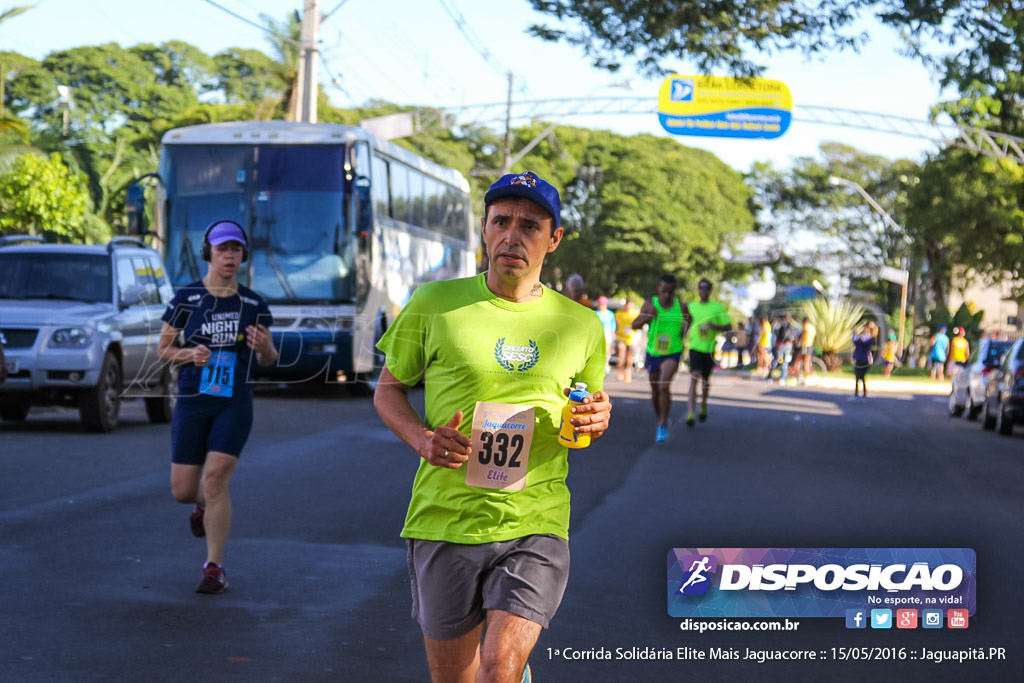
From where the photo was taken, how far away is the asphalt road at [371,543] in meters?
5.77

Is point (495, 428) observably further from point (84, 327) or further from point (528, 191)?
point (84, 327)

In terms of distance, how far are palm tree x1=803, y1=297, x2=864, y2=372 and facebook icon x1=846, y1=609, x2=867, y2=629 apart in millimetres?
39895

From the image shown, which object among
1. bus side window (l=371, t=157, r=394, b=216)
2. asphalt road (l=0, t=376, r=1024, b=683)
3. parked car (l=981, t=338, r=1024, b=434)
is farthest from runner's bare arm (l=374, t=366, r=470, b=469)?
parked car (l=981, t=338, r=1024, b=434)

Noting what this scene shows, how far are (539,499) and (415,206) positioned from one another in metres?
A: 20.7

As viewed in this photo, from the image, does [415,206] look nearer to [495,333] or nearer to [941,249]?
[495,333]

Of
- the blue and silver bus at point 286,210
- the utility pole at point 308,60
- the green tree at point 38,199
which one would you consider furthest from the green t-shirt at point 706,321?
the green tree at point 38,199

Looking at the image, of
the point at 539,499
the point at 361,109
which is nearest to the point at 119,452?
the point at 539,499

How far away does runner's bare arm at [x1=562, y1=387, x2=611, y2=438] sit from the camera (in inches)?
146

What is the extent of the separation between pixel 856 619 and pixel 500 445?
296 centimetres

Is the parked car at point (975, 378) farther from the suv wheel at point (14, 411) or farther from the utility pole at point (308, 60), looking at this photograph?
the suv wheel at point (14, 411)

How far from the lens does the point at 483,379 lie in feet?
12.3

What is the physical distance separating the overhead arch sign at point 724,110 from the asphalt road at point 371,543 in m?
11.2

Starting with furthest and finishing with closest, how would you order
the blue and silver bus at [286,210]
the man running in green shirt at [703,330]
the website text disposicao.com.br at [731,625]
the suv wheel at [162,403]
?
the blue and silver bus at [286,210] → the man running in green shirt at [703,330] → the suv wheel at [162,403] → the website text disposicao.com.br at [731,625]

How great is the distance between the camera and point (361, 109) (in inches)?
2350
